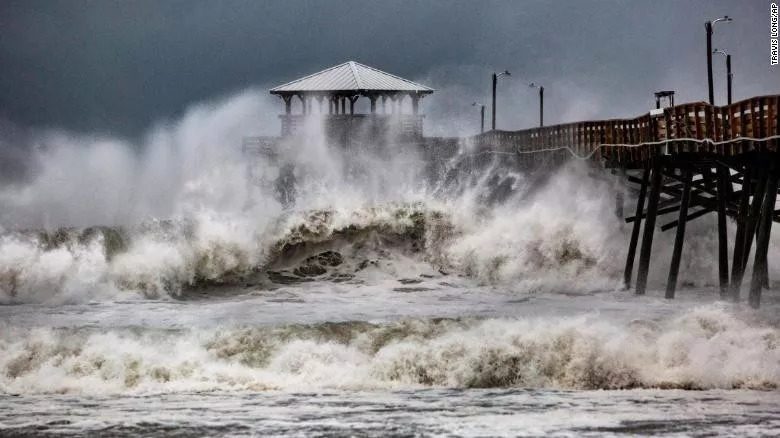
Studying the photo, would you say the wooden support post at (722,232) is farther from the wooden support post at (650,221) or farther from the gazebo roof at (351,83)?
the gazebo roof at (351,83)

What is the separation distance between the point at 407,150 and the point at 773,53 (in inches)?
1001

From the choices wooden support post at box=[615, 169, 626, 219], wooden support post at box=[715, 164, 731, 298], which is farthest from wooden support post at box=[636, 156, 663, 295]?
wooden support post at box=[615, 169, 626, 219]

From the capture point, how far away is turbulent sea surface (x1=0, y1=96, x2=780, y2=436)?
13531mm

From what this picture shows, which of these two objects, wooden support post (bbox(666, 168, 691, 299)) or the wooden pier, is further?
wooden support post (bbox(666, 168, 691, 299))

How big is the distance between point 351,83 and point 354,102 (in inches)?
39.6

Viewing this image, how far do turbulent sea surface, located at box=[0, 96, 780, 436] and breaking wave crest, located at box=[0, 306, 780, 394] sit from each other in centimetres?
4

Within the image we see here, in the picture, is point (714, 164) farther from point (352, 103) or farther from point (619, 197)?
point (352, 103)

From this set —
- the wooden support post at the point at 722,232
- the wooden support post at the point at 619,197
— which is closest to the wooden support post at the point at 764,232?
the wooden support post at the point at 722,232

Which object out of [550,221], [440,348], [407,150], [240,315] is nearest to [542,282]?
[550,221]

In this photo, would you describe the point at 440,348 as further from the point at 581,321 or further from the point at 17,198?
the point at 17,198

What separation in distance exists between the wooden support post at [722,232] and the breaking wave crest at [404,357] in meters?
4.24

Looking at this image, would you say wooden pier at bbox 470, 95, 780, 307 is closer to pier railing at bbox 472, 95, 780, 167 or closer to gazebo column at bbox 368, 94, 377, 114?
pier railing at bbox 472, 95, 780, 167

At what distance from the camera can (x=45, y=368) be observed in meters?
16.4

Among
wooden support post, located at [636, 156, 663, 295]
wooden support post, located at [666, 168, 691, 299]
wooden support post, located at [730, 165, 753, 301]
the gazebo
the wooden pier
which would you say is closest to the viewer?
the wooden pier
